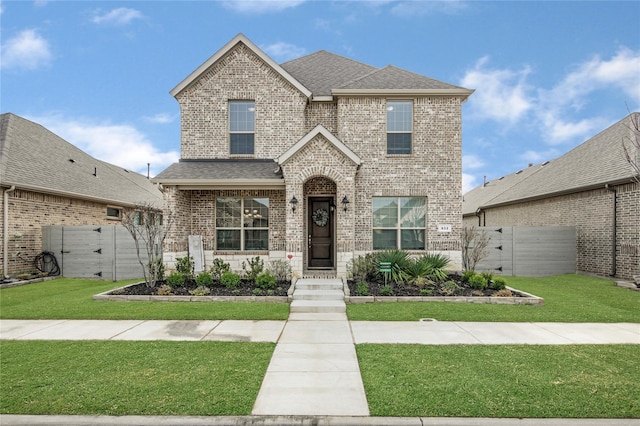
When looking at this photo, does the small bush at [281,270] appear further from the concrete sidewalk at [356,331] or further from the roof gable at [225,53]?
the roof gable at [225,53]

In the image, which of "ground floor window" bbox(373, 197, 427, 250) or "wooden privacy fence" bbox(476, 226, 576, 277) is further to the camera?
"wooden privacy fence" bbox(476, 226, 576, 277)

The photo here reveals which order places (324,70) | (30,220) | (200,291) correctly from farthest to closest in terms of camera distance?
1. (324,70)
2. (30,220)
3. (200,291)

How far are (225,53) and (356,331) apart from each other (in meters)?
10.9

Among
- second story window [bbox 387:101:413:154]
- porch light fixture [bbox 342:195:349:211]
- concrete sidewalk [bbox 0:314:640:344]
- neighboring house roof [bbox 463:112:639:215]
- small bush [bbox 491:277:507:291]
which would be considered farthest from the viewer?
neighboring house roof [bbox 463:112:639:215]

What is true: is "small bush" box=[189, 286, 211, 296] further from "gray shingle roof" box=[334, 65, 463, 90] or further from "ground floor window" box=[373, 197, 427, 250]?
"gray shingle roof" box=[334, 65, 463, 90]

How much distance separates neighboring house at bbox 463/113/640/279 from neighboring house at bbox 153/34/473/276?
5738 mm

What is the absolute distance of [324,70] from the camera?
14852 millimetres

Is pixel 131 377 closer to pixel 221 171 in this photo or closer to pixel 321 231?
pixel 221 171

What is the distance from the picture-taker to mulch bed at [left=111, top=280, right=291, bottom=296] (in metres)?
9.46

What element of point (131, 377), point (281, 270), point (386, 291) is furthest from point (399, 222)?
point (131, 377)

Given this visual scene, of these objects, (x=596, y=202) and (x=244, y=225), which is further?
(x=596, y=202)

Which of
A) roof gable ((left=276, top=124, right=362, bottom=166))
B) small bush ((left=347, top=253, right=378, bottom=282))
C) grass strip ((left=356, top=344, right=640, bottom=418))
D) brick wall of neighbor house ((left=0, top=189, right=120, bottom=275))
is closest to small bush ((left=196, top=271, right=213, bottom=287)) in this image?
roof gable ((left=276, top=124, right=362, bottom=166))

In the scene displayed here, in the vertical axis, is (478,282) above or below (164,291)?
above

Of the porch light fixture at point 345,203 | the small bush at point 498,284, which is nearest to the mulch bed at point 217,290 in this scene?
the porch light fixture at point 345,203
